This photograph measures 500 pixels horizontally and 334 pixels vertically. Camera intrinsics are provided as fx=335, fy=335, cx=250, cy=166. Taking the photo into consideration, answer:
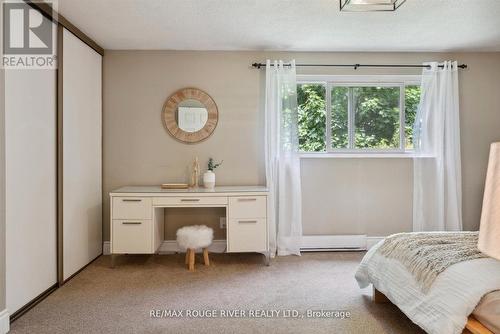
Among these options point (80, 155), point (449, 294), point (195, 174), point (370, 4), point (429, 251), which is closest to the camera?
point (449, 294)

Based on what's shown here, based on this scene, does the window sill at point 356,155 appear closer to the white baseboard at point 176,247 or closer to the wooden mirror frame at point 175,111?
the wooden mirror frame at point 175,111

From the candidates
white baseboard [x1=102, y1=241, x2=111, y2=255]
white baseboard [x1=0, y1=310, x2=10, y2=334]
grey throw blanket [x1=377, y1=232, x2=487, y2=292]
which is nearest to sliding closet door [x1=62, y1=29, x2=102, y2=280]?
white baseboard [x1=102, y1=241, x2=111, y2=255]

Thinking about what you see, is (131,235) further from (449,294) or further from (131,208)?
(449,294)

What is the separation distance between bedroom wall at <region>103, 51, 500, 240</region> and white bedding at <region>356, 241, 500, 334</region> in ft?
6.46

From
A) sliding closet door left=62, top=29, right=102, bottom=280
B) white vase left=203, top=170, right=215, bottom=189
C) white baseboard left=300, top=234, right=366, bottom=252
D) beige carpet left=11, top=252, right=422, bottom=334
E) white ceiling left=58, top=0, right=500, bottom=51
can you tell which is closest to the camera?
beige carpet left=11, top=252, right=422, bottom=334

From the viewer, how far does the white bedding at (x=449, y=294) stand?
1484 millimetres

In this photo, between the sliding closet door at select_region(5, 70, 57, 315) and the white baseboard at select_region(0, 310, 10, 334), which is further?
the sliding closet door at select_region(5, 70, 57, 315)

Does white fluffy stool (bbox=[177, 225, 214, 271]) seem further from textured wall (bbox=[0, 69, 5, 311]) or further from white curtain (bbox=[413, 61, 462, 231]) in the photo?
white curtain (bbox=[413, 61, 462, 231])

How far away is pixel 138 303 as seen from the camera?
250 cm

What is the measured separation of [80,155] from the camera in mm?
3191

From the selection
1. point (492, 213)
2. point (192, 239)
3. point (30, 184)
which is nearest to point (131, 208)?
point (192, 239)

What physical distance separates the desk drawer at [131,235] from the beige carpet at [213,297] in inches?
8.7

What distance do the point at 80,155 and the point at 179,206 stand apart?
1.06 meters

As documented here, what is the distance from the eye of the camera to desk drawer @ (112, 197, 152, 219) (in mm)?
3195
